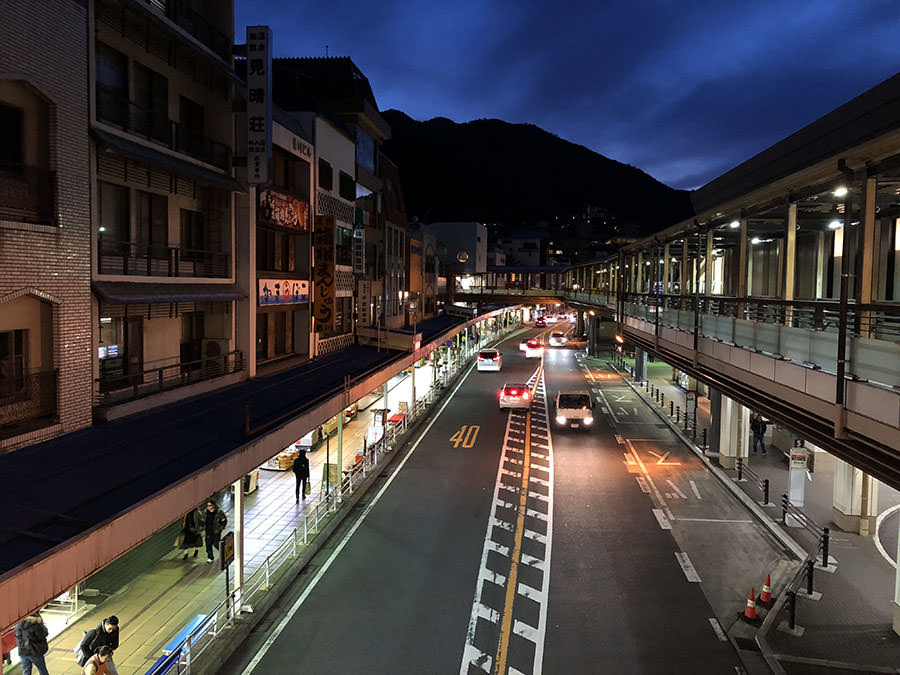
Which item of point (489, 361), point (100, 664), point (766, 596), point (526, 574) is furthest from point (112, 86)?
point (489, 361)

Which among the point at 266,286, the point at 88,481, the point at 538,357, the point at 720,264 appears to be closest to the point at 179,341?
the point at 266,286

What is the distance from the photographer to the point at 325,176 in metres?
29.5

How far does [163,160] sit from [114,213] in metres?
1.88

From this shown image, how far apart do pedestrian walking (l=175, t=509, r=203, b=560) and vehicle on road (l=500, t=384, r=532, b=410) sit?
20684 millimetres

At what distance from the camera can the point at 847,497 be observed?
1675 centimetres

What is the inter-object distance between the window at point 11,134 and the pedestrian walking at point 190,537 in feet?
28.3

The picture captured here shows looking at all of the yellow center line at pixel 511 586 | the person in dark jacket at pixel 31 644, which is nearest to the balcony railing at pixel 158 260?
the person in dark jacket at pixel 31 644

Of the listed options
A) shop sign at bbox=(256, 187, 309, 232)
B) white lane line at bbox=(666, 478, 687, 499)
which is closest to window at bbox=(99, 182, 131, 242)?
shop sign at bbox=(256, 187, 309, 232)

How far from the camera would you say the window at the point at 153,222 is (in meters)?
17.1

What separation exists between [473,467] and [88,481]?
49.3 ft

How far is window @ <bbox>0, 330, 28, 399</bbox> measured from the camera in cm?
1239

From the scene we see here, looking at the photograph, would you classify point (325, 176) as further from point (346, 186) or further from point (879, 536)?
point (879, 536)

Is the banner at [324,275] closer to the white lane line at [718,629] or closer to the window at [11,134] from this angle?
the window at [11,134]

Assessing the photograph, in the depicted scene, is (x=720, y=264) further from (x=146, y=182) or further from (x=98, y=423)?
(x=98, y=423)
